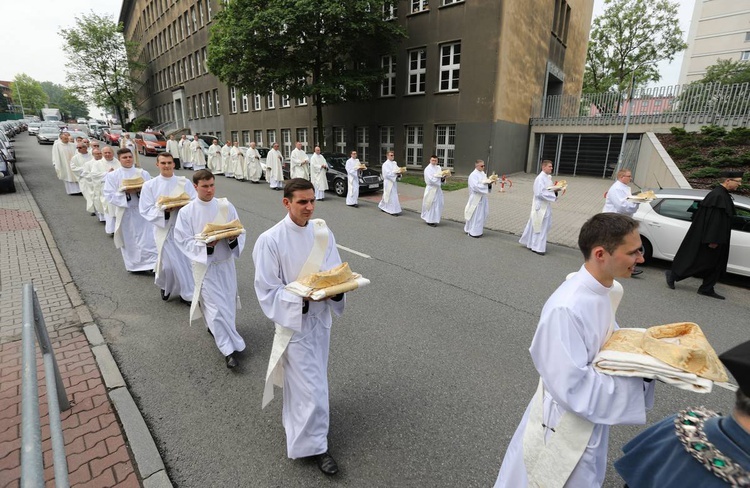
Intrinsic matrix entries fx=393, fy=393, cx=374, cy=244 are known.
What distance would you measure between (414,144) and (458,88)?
3.76 meters

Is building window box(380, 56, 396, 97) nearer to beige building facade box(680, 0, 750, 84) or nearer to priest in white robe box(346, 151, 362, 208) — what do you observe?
priest in white robe box(346, 151, 362, 208)

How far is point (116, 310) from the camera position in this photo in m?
5.54

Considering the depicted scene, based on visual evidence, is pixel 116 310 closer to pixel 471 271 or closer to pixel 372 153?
pixel 471 271

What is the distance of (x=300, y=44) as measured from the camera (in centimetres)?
1862

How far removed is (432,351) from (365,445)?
64.9 inches

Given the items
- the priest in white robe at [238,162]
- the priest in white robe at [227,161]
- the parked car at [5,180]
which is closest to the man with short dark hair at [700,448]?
the parked car at [5,180]

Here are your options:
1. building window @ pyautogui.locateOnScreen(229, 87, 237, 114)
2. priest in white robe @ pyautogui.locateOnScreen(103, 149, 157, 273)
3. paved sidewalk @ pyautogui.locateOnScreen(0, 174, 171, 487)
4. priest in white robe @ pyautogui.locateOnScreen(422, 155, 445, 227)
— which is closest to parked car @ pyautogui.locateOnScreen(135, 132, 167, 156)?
building window @ pyautogui.locateOnScreen(229, 87, 237, 114)

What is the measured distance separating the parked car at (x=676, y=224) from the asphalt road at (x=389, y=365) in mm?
457

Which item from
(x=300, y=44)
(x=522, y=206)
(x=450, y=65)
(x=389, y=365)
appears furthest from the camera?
(x=450, y=65)

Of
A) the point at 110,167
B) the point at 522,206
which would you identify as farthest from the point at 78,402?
the point at 522,206

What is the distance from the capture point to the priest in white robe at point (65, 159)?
13367mm

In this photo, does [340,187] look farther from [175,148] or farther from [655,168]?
[655,168]

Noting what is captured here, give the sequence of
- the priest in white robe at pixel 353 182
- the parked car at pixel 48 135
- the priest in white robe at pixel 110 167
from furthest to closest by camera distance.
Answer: the parked car at pixel 48 135 < the priest in white robe at pixel 353 182 < the priest in white robe at pixel 110 167

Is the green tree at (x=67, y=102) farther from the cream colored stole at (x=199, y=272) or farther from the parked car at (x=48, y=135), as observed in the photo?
the cream colored stole at (x=199, y=272)
